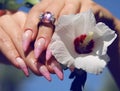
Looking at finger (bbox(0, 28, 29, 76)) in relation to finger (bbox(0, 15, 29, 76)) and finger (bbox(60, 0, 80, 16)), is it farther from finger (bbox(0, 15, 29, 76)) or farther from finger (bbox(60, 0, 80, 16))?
finger (bbox(60, 0, 80, 16))

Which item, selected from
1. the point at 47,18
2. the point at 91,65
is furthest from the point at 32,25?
the point at 91,65


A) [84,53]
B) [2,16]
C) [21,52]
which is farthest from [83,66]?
[2,16]

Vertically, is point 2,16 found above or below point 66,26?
below

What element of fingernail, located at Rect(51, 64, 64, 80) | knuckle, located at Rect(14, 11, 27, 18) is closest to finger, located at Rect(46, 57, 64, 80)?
fingernail, located at Rect(51, 64, 64, 80)

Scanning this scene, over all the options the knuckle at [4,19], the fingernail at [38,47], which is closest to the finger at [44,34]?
the fingernail at [38,47]

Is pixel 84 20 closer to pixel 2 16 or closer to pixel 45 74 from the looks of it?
pixel 45 74

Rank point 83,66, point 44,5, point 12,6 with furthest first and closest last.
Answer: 1. point 12,6
2. point 44,5
3. point 83,66
